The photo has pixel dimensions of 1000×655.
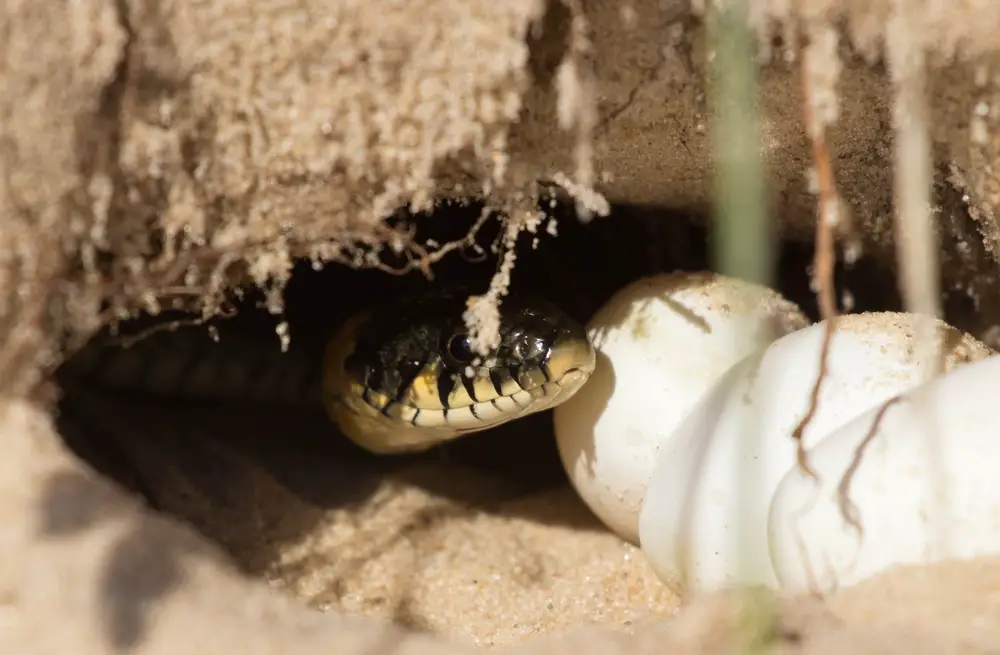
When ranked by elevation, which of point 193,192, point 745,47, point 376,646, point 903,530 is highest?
point 745,47

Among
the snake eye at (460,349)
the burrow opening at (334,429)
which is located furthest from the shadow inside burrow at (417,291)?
the snake eye at (460,349)

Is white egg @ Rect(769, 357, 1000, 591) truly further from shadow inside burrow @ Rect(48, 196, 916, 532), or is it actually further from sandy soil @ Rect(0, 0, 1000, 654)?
shadow inside burrow @ Rect(48, 196, 916, 532)

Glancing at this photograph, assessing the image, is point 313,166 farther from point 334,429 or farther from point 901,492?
point 334,429

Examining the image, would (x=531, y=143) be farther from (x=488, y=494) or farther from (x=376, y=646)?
(x=488, y=494)

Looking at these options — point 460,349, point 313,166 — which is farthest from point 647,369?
point 313,166

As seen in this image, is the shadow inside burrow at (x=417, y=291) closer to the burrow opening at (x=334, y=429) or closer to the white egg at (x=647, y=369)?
the burrow opening at (x=334, y=429)

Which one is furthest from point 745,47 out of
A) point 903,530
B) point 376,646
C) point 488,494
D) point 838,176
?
point 488,494

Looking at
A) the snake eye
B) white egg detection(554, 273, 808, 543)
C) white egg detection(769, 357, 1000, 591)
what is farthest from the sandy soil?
the snake eye
